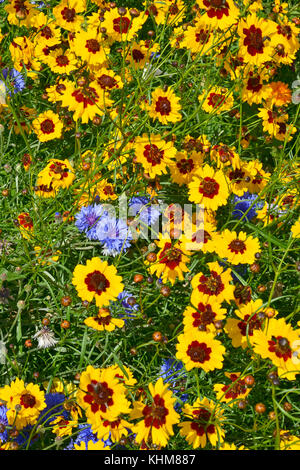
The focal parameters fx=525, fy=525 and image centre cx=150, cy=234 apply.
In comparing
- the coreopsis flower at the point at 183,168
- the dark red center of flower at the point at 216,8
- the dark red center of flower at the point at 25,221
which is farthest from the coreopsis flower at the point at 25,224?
the dark red center of flower at the point at 216,8

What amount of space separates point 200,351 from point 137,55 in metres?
1.51

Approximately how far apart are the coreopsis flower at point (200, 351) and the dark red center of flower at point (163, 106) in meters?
0.98

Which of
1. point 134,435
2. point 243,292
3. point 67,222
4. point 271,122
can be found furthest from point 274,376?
point 271,122

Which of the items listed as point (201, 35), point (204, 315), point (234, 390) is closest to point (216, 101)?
point (201, 35)

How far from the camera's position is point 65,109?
2604 mm

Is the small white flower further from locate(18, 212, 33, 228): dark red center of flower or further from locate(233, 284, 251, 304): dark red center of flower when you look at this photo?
locate(233, 284, 251, 304): dark red center of flower

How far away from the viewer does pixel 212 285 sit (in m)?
1.99

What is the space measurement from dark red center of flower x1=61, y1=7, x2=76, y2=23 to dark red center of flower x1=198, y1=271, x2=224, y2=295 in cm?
149

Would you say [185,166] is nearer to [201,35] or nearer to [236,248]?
[236,248]

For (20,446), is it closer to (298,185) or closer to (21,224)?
(21,224)

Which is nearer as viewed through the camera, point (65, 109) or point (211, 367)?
point (211, 367)

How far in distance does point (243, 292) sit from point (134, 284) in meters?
0.52

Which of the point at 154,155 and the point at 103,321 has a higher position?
the point at 154,155

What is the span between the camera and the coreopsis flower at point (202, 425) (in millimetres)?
1813
